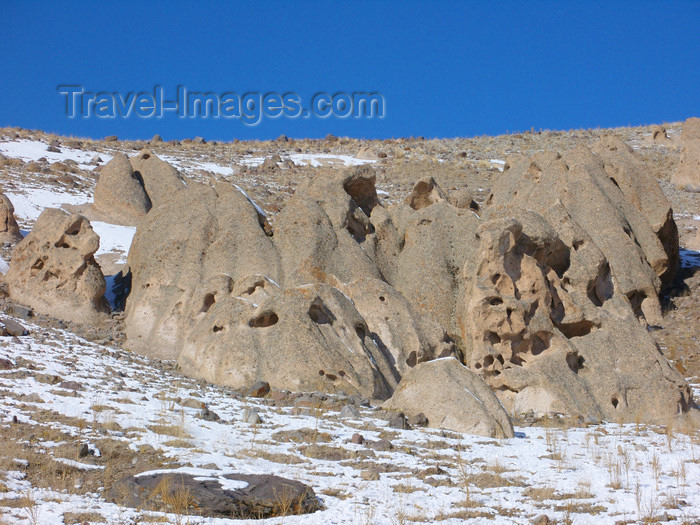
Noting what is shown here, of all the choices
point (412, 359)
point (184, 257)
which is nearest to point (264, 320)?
point (412, 359)

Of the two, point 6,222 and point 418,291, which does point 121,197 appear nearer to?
point 6,222

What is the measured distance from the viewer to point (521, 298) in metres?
13.5

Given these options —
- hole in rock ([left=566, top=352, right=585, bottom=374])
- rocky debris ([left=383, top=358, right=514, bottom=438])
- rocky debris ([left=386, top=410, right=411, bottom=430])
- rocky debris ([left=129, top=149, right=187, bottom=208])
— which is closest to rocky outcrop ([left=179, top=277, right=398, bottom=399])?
rocky debris ([left=383, top=358, right=514, bottom=438])

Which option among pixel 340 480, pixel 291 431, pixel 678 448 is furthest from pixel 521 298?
pixel 340 480

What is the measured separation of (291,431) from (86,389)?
289 centimetres

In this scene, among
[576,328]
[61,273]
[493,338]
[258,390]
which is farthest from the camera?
[61,273]

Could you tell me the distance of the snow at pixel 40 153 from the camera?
28.1 meters

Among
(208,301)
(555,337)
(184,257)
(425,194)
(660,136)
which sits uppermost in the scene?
(660,136)

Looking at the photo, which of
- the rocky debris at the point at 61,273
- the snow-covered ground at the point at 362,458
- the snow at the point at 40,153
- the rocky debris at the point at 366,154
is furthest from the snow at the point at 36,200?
the rocky debris at the point at 366,154

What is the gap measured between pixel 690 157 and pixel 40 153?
25.0 m

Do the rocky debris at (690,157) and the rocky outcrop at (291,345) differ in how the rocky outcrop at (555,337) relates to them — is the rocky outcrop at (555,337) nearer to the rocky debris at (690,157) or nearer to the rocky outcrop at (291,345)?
the rocky outcrop at (291,345)

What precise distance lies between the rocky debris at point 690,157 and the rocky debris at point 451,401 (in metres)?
23.0

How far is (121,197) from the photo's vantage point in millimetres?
21531

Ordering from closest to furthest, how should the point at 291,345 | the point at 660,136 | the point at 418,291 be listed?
the point at 291,345 < the point at 418,291 < the point at 660,136
